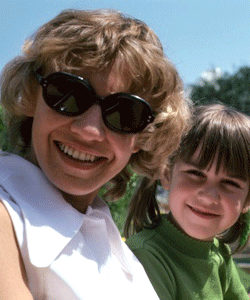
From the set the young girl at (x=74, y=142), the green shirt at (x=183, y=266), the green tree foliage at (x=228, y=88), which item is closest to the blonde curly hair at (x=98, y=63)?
the young girl at (x=74, y=142)

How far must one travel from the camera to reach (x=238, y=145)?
2748 millimetres

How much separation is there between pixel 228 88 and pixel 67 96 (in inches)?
975

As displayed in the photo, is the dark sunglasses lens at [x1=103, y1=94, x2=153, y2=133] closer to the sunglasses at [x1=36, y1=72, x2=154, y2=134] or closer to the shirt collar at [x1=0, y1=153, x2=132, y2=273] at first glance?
the sunglasses at [x1=36, y1=72, x2=154, y2=134]

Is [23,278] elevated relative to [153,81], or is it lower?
lower

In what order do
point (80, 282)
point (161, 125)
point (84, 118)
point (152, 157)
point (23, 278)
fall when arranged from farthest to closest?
1. point (152, 157)
2. point (161, 125)
3. point (84, 118)
4. point (80, 282)
5. point (23, 278)

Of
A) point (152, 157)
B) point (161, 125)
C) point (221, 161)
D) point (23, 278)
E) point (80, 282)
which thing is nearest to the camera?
point (23, 278)

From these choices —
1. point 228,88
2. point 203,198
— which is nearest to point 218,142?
point 203,198

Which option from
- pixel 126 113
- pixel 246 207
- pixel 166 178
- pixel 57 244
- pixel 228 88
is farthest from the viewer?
pixel 228 88

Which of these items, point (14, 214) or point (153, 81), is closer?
point (14, 214)

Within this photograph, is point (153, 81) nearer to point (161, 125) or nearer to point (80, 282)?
point (161, 125)

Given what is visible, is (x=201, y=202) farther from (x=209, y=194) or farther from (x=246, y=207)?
(x=246, y=207)

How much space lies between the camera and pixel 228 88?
84.0ft

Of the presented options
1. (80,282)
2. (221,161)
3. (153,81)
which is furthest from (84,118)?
(221,161)

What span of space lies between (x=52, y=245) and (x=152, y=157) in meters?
0.89
